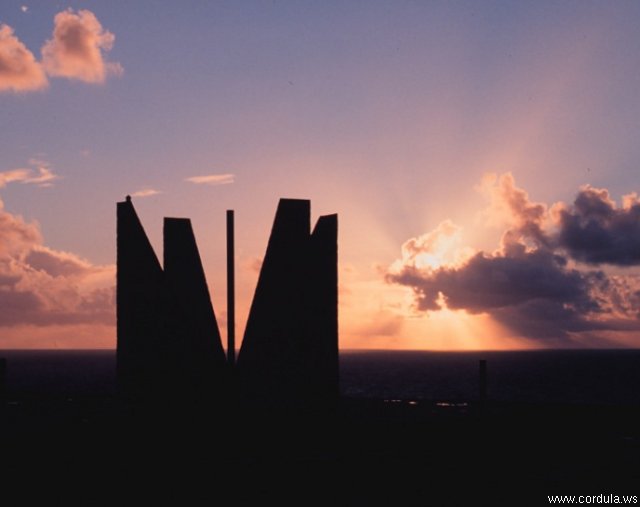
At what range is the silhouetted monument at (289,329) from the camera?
15258 millimetres

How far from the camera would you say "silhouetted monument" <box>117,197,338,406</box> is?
15.3m

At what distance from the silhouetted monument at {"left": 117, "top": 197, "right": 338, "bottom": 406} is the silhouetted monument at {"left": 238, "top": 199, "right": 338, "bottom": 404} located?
2cm

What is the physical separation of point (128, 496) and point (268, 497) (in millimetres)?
2116

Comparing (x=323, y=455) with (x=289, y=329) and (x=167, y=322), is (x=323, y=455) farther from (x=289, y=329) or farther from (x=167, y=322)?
(x=167, y=322)

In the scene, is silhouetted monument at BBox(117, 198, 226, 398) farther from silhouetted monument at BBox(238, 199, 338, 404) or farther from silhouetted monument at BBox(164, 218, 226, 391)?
silhouetted monument at BBox(238, 199, 338, 404)

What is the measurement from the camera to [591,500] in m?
10.4

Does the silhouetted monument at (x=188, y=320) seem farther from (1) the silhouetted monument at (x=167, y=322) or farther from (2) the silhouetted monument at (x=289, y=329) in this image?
(2) the silhouetted monument at (x=289, y=329)

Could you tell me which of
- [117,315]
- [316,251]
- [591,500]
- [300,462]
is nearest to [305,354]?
[316,251]

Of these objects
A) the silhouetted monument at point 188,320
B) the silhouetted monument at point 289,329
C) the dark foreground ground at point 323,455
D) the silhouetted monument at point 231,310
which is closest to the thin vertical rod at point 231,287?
the silhouetted monument at point 231,310

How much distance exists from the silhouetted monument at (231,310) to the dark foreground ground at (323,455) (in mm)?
574

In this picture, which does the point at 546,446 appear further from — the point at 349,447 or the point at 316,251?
the point at 316,251

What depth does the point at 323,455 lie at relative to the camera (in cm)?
1297

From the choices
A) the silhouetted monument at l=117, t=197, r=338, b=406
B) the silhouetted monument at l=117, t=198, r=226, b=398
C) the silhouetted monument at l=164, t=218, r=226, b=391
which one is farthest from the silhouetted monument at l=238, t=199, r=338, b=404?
the silhouetted monument at l=117, t=198, r=226, b=398

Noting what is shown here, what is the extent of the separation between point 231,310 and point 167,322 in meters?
1.38
